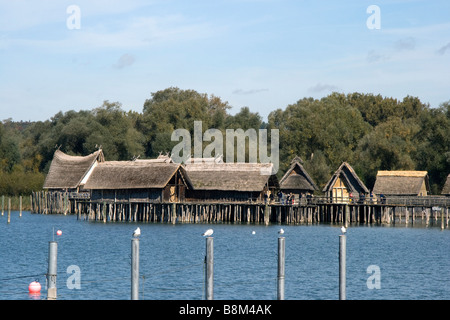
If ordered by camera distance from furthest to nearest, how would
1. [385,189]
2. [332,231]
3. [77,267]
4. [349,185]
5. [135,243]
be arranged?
[385,189]
[349,185]
[332,231]
[77,267]
[135,243]

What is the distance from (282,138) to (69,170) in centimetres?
2314

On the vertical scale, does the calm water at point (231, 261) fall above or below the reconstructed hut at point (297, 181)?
below

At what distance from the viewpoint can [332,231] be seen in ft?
172

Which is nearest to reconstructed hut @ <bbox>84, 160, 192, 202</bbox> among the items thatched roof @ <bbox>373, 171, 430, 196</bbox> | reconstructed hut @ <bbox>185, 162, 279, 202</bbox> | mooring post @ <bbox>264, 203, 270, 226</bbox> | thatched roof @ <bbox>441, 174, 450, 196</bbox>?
reconstructed hut @ <bbox>185, 162, 279, 202</bbox>

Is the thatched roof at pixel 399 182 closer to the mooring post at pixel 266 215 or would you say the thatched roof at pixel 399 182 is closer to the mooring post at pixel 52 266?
the mooring post at pixel 266 215

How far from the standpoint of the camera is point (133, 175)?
5988 centimetres

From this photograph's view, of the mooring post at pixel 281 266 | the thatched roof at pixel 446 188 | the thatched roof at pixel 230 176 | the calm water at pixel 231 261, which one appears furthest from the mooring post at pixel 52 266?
the thatched roof at pixel 446 188

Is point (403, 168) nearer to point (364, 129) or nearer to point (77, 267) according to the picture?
point (364, 129)

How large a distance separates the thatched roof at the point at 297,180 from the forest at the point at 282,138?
32.2 feet

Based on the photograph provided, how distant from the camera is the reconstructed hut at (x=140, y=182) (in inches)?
2314

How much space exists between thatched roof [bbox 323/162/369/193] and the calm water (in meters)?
6.42
